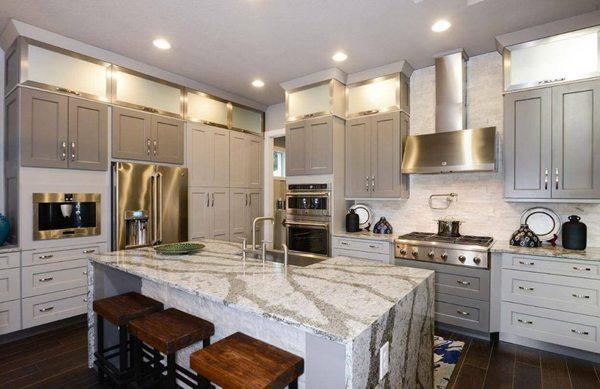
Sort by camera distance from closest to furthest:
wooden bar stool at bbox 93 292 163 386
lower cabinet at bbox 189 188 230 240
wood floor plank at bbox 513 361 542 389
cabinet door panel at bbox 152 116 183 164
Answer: wooden bar stool at bbox 93 292 163 386, wood floor plank at bbox 513 361 542 389, cabinet door panel at bbox 152 116 183 164, lower cabinet at bbox 189 188 230 240

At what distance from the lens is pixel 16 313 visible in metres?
2.88

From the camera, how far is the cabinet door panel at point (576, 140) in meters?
2.69

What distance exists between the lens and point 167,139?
4.00m

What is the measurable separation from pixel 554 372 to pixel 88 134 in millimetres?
4714

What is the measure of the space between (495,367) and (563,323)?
2.34 feet

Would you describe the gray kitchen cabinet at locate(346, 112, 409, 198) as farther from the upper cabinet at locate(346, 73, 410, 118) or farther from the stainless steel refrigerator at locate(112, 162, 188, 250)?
the stainless steel refrigerator at locate(112, 162, 188, 250)

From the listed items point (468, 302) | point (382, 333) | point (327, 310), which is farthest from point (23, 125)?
point (468, 302)

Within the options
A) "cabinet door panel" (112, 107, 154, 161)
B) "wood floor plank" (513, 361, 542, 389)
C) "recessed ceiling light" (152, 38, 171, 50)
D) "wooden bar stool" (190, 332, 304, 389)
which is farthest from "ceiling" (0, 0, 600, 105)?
"wood floor plank" (513, 361, 542, 389)

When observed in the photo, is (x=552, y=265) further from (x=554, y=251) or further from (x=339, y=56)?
(x=339, y=56)

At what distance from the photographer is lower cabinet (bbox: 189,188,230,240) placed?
4.27 m

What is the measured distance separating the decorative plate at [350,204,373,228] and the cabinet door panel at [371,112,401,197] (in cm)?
38

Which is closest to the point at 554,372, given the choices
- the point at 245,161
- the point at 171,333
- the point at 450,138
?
the point at 450,138

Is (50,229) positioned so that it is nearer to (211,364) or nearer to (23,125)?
(23,125)

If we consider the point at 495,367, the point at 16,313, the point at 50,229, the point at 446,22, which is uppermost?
the point at 446,22
